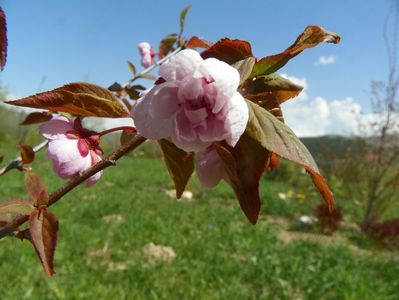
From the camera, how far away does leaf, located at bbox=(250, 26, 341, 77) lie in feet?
1.42

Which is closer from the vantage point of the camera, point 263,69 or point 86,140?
point 263,69

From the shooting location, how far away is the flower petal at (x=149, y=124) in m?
0.37

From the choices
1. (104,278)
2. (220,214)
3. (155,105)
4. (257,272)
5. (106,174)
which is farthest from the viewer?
(106,174)

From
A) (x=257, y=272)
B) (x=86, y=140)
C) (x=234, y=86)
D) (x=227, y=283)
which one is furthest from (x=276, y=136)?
(x=257, y=272)

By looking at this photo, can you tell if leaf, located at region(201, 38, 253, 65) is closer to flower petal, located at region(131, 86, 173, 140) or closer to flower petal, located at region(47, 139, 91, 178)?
flower petal, located at region(131, 86, 173, 140)

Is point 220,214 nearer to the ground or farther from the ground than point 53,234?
nearer to the ground

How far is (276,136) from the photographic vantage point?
368 millimetres

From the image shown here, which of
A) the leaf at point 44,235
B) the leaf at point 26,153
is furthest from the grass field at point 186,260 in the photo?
the leaf at point 44,235

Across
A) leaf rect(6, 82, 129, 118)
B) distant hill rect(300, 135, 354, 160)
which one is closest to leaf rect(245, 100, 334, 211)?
leaf rect(6, 82, 129, 118)

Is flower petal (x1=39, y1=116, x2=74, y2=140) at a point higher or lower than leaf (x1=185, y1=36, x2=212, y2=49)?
lower

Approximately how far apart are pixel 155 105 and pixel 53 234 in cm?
25

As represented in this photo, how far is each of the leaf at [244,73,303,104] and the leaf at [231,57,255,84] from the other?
3 centimetres

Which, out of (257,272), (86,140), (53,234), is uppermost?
(86,140)

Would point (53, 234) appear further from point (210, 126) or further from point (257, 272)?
point (257, 272)
